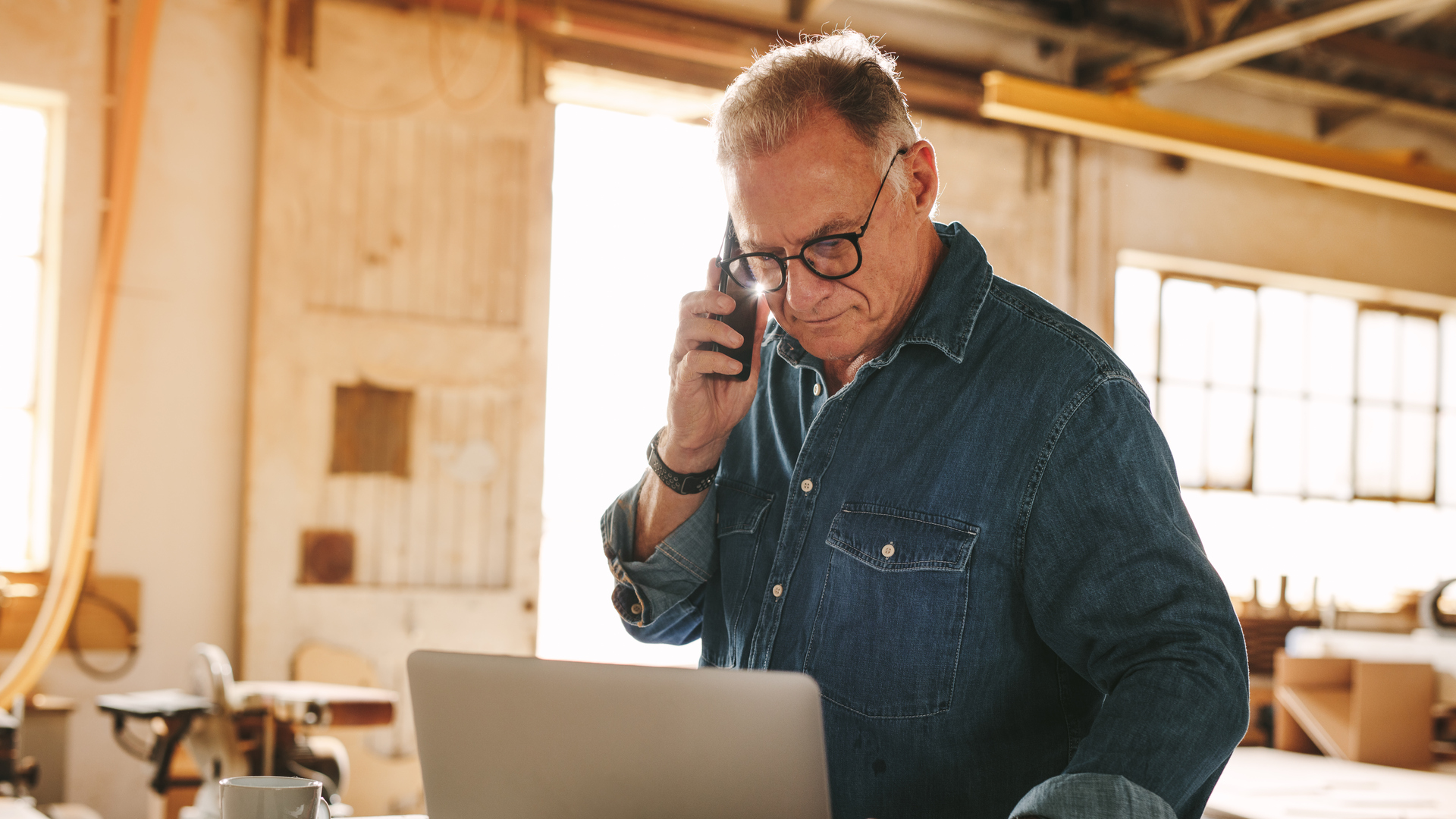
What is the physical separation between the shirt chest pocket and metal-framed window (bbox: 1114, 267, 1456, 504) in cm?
524

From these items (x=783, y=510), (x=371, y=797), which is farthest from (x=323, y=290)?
(x=783, y=510)

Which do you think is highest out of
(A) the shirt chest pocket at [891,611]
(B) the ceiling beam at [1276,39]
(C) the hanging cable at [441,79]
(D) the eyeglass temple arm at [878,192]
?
(B) the ceiling beam at [1276,39]

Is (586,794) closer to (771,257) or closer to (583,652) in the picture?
(771,257)

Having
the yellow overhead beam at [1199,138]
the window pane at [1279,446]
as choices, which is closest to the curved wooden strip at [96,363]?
the yellow overhead beam at [1199,138]

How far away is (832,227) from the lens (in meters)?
1.34

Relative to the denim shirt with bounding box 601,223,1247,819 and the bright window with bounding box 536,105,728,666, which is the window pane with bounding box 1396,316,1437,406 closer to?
the bright window with bounding box 536,105,728,666

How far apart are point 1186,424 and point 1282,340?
919 millimetres

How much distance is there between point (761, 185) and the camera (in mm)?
1357

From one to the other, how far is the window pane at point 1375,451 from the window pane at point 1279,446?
0.49 m

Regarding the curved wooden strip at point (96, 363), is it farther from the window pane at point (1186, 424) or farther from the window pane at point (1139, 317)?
the window pane at point (1186, 424)

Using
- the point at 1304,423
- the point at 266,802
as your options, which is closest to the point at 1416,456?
the point at 1304,423

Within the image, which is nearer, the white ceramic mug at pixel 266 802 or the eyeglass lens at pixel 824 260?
the white ceramic mug at pixel 266 802

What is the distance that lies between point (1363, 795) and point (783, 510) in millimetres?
1593

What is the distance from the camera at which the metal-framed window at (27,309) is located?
4.15 m
